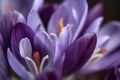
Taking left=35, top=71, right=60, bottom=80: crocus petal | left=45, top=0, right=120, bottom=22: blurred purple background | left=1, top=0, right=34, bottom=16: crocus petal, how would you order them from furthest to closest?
left=45, top=0, right=120, bottom=22: blurred purple background, left=1, top=0, right=34, bottom=16: crocus petal, left=35, top=71, right=60, bottom=80: crocus petal

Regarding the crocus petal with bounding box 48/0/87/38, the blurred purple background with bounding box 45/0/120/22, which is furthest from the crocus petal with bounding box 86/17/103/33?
the blurred purple background with bounding box 45/0/120/22

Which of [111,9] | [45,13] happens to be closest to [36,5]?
[45,13]

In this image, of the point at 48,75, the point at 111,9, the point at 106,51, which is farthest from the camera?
the point at 111,9

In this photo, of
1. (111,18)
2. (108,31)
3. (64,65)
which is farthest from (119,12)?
(64,65)

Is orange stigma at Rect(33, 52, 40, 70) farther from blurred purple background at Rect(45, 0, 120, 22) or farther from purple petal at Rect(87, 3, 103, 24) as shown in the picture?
blurred purple background at Rect(45, 0, 120, 22)

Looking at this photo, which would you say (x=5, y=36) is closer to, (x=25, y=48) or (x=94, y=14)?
(x=25, y=48)

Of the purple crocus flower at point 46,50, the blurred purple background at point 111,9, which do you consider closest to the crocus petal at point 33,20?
the purple crocus flower at point 46,50

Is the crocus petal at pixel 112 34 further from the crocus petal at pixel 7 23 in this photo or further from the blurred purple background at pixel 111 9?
the blurred purple background at pixel 111 9
